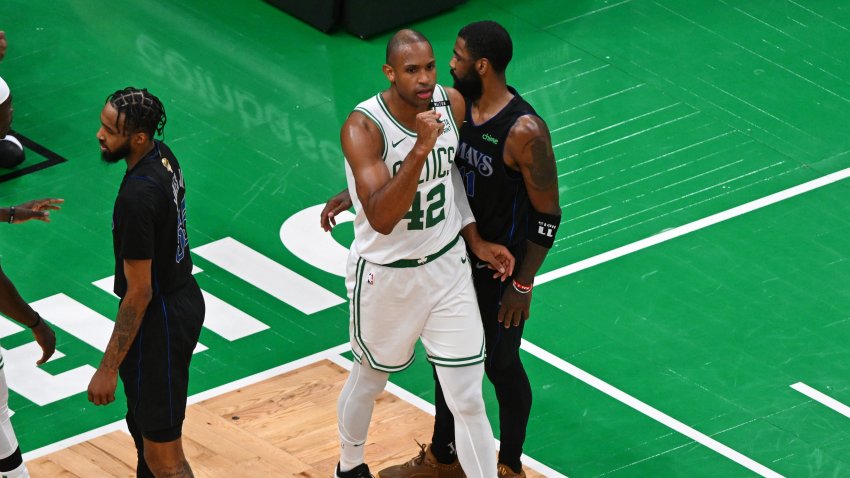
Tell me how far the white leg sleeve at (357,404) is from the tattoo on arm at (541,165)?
46.2 inches

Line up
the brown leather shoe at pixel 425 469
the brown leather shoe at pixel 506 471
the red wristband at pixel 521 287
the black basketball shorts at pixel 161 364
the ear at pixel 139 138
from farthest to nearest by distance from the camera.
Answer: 1. the brown leather shoe at pixel 425 469
2. the brown leather shoe at pixel 506 471
3. the red wristband at pixel 521 287
4. the black basketball shorts at pixel 161 364
5. the ear at pixel 139 138

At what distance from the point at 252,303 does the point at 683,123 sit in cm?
393

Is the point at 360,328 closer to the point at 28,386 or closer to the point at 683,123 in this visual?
the point at 28,386

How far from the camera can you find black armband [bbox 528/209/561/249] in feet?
27.0

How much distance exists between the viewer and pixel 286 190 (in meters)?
12.0

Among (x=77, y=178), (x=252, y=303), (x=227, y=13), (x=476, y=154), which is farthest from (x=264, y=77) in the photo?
(x=476, y=154)

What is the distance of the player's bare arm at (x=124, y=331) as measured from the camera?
743 cm

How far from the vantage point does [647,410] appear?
9.90m

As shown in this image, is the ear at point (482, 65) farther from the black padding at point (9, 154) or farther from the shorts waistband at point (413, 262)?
the black padding at point (9, 154)

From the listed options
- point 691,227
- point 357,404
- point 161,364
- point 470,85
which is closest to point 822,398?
point 691,227

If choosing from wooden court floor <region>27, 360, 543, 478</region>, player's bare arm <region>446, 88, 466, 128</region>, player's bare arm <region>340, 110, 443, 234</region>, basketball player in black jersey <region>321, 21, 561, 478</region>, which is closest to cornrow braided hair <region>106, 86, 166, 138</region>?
player's bare arm <region>340, 110, 443, 234</region>

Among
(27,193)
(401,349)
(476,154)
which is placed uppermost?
(476,154)

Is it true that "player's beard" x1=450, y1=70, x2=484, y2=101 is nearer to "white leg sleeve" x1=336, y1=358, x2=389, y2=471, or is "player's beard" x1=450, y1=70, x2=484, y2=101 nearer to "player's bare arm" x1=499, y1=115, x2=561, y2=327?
"player's bare arm" x1=499, y1=115, x2=561, y2=327

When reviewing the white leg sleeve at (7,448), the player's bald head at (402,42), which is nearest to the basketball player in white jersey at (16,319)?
the white leg sleeve at (7,448)
